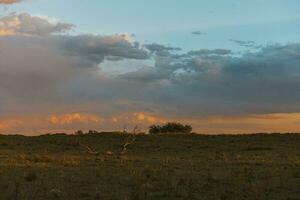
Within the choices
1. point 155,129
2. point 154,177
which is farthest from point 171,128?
point 154,177

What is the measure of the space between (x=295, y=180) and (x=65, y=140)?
27268 mm

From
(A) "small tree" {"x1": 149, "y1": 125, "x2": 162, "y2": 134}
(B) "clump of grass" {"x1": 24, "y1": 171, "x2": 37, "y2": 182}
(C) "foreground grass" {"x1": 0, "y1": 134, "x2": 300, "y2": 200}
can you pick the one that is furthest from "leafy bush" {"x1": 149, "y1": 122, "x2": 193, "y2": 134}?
(B) "clump of grass" {"x1": 24, "y1": 171, "x2": 37, "y2": 182}

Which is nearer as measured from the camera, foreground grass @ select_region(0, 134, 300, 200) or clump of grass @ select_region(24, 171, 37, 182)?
foreground grass @ select_region(0, 134, 300, 200)

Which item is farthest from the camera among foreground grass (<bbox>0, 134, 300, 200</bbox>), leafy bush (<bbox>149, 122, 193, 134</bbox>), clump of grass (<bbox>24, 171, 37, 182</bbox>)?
leafy bush (<bbox>149, 122, 193, 134</bbox>)

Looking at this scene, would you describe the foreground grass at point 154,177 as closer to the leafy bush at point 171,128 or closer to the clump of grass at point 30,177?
the clump of grass at point 30,177

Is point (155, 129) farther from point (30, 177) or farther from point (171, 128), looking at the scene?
Result: point (30, 177)

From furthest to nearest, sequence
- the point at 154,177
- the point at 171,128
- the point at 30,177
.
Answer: the point at 171,128 < the point at 154,177 < the point at 30,177

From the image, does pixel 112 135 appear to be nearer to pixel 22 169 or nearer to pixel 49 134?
pixel 49 134

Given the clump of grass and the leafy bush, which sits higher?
the leafy bush

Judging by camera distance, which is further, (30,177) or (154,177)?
(154,177)

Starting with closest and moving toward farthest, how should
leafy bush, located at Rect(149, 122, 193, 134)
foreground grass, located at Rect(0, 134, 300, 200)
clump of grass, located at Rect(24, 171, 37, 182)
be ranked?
1. foreground grass, located at Rect(0, 134, 300, 200)
2. clump of grass, located at Rect(24, 171, 37, 182)
3. leafy bush, located at Rect(149, 122, 193, 134)

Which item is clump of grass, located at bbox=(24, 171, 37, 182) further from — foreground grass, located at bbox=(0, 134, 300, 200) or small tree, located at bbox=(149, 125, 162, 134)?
small tree, located at bbox=(149, 125, 162, 134)

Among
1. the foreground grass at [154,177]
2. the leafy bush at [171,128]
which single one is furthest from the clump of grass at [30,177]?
the leafy bush at [171,128]

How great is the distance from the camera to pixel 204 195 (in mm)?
17859
